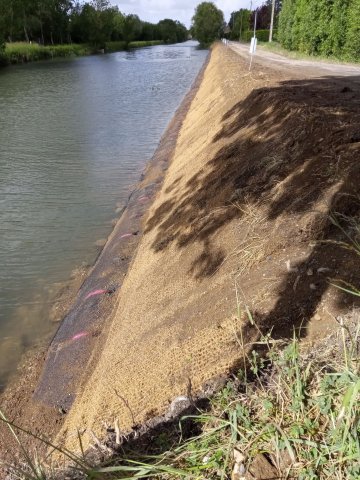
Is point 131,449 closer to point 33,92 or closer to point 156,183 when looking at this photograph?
point 156,183

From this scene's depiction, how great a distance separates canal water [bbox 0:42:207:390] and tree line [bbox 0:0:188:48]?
31.5m

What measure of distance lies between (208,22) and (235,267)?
4119 inches

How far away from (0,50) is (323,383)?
51438mm

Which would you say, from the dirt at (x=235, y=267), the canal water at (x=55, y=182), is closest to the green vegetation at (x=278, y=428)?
the dirt at (x=235, y=267)

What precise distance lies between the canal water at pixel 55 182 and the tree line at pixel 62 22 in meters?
31.5

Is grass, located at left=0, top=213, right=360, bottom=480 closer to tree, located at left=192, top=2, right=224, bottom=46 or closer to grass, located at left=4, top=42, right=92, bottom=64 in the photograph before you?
grass, located at left=4, top=42, right=92, bottom=64

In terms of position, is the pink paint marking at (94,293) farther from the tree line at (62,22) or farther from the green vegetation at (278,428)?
the tree line at (62,22)

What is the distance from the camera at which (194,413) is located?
2.76 meters

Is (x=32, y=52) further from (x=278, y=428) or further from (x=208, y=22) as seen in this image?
(x=278, y=428)

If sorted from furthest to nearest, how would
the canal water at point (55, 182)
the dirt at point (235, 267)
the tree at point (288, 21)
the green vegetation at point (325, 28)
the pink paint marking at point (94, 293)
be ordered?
the tree at point (288, 21) < the green vegetation at point (325, 28) < the canal water at point (55, 182) < the pink paint marking at point (94, 293) < the dirt at point (235, 267)

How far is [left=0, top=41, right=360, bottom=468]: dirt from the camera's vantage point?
10.4 ft

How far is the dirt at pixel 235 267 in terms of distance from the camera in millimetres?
3180

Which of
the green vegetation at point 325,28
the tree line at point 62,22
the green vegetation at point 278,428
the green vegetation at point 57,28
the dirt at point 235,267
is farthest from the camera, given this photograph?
the tree line at point 62,22

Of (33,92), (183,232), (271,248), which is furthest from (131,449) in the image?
(33,92)
